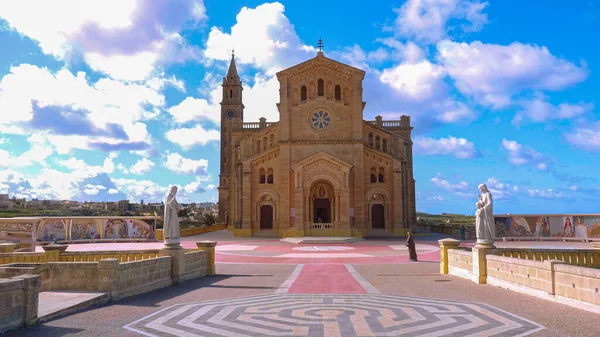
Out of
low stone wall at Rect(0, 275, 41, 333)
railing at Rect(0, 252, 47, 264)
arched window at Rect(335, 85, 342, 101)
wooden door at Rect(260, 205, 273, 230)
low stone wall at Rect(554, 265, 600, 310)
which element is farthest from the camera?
arched window at Rect(335, 85, 342, 101)

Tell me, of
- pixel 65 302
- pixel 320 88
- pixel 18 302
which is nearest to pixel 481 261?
pixel 65 302

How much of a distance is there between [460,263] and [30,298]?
15441 mm

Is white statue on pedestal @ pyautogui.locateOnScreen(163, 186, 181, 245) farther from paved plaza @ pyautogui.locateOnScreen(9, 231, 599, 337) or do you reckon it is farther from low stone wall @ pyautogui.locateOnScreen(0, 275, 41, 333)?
low stone wall @ pyautogui.locateOnScreen(0, 275, 41, 333)

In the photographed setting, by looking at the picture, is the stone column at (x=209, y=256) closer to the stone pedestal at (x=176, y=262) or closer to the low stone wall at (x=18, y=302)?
the stone pedestal at (x=176, y=262)

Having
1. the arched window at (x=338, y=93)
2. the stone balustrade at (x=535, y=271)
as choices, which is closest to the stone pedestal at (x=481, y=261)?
the stone balustrade at (x=535, y=271)

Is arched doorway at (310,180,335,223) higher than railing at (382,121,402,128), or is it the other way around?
railing at (382,121,402,128)

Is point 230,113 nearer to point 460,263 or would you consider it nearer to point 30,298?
point 460,263

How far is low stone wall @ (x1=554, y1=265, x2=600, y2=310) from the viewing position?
35.2 ft

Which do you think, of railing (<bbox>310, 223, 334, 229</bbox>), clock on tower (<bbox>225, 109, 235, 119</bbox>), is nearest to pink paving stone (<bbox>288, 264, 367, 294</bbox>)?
railing (<bbox>310, 223, 334, 229</bbox>)

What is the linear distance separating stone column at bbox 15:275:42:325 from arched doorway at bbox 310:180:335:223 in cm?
4025

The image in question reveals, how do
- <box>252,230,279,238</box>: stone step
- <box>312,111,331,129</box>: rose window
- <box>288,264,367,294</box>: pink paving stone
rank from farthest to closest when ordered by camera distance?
<box>312,111,331,129</box>: rose window
<box>252,230,279,238</box>: stone step
<box>288,264,367,294</box>: pink paving stone

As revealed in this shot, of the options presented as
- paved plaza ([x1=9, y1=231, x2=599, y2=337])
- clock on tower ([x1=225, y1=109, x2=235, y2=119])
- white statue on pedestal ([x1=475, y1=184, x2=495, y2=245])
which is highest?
clock on tower ([x1=225, y1=109, x2=235, y2=119])

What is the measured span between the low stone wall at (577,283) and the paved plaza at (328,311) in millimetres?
384

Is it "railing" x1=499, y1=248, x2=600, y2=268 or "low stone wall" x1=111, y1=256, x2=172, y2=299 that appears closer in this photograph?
"low stone wall" x1=111, y1=256, x2=172, y2=299
